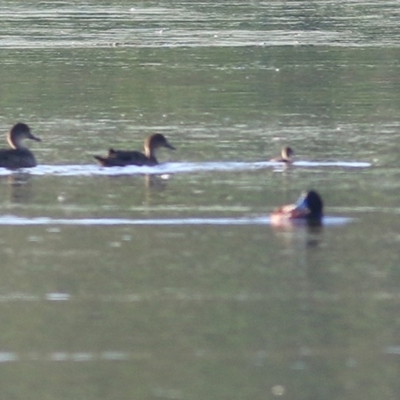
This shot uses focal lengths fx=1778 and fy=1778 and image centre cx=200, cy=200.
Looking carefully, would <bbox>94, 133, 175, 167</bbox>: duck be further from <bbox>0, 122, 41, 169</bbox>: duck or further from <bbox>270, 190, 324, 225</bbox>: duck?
<bbox>270, 190, 324, 225</bbox>: duck

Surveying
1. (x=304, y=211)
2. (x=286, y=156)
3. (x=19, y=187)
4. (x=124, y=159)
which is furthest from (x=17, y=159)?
A: (x=304, y=211)

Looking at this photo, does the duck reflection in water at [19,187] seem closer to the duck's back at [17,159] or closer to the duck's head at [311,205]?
the duck's back at [17,159]

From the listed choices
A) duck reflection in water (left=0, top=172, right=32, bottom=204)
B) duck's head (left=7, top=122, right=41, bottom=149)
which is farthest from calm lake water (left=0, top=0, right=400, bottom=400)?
duck's head (left=7, top=122, right=41, bottom=149)

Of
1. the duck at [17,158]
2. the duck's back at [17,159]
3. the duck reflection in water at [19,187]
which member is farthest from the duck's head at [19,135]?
the duck reflection in water at [19,187]

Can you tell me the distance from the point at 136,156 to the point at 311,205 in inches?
148

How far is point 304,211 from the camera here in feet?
43.5

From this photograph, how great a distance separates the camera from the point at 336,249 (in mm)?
11984

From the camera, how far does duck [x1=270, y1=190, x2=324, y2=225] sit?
43.1 feet

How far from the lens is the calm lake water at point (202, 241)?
29.5ft

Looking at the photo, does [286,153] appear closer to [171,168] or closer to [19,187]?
[171,168]

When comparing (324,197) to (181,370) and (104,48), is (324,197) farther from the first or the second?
(104,48)

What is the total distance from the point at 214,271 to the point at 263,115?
9631mm

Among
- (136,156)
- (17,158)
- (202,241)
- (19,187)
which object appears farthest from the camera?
(136,156)

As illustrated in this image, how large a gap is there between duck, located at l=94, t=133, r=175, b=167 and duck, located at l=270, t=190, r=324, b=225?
3.37 m
